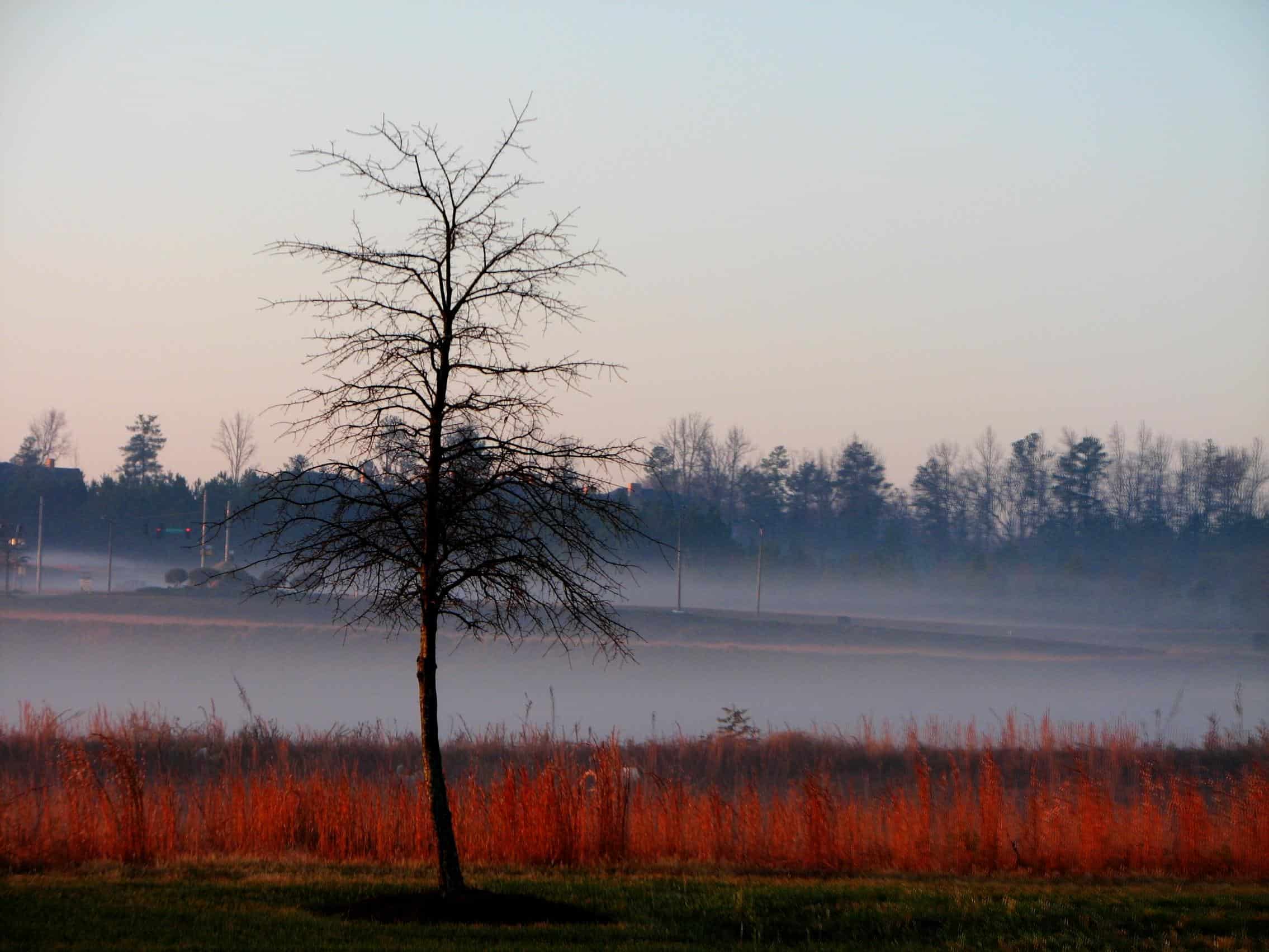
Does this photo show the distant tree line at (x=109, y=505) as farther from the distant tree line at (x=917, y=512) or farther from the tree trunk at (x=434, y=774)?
the tree trunk at (x=434, y=774)

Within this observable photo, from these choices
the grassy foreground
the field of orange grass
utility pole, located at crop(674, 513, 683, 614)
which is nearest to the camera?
the grassy foreground

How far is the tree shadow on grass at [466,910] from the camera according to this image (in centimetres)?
922

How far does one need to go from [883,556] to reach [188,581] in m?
61.9

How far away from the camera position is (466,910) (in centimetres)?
937

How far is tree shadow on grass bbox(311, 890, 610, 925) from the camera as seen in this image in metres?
9.22

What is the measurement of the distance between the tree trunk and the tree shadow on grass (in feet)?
0.57

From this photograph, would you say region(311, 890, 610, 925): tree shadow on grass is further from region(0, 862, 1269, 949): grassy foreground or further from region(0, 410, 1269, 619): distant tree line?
region(0, 410, 1269, 619): distant tree line

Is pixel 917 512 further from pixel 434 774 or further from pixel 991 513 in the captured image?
pixel 434 774

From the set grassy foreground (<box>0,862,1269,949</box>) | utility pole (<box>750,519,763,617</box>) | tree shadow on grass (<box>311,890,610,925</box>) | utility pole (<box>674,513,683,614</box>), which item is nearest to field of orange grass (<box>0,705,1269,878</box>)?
grassy foreground (<box>0,862,1269,949</box>)

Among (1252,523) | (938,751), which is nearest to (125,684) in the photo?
(938,751)

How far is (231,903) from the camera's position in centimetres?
952

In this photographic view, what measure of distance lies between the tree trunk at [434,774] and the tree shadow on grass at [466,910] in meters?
0.17

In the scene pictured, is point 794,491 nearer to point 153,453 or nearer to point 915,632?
point 915,632

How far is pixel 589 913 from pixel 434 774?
177 cm
